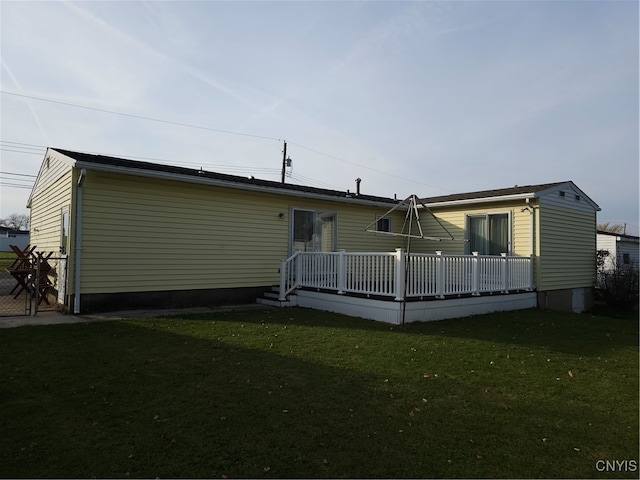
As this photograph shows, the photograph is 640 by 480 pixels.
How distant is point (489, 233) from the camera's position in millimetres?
12727

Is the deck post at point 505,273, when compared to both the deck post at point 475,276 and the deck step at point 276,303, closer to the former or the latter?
the deck post at point 475,276

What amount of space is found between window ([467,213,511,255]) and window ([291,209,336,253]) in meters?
4.59

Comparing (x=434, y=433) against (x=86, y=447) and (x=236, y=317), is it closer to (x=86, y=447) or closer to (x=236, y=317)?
(x=86, y=447)

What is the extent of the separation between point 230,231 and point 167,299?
2.24m

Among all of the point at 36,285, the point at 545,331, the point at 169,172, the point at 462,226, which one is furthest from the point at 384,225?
the point at 36,285

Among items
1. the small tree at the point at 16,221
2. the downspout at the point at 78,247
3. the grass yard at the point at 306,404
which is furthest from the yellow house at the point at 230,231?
the small tree at the point at 16,221

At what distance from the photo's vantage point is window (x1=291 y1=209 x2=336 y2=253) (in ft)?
38.3

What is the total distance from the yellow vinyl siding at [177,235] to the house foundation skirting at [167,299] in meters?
0.12

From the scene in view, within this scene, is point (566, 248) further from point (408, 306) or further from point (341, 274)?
point (341, 274)

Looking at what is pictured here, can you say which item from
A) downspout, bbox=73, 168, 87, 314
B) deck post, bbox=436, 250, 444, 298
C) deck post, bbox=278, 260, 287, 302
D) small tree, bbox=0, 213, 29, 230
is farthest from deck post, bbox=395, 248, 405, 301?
small tree, bbox=0, 213, 29, 230

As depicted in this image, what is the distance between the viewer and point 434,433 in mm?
3324

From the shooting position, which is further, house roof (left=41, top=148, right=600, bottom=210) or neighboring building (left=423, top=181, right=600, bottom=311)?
neighboring building (left=423, top=181, right=600, bottom=311)

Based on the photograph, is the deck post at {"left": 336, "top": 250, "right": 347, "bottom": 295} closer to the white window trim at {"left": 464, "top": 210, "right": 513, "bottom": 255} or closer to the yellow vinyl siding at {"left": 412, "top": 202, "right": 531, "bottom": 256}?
the white window trim at {"left": 464, "top": 210, "right": 513, "bottom": 255}

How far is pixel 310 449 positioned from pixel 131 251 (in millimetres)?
7240
